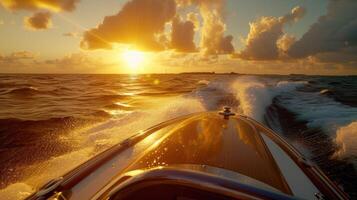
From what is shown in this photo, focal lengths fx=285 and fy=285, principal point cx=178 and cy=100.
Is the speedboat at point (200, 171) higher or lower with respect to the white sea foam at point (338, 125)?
lower

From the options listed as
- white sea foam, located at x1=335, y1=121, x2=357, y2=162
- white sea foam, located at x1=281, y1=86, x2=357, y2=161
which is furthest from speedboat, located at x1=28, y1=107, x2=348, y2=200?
white sea foam, located at x1=281, y1=86, x2=357, y2=161

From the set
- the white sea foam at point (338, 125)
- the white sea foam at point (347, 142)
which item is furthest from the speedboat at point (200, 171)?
the white sea foam at point (338, 125)

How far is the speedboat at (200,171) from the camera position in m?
1.55

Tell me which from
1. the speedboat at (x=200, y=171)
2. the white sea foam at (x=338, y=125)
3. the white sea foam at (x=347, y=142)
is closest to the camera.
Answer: the speedboat at (x=200, y=171)

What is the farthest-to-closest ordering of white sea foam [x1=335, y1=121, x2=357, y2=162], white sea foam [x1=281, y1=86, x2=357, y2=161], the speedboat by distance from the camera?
1. white sea foam [x1=281, y1=86, x2=357, y2=161]
2. white sea foam [x1=335, y1=121, x2=357, y2=162]
3. the speedboat

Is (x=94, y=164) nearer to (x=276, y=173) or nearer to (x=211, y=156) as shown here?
(x=211, y=156)

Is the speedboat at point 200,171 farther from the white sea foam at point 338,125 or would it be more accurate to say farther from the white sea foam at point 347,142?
the white sea foam at point 338,125

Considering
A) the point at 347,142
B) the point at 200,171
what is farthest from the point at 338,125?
the point at 200,171

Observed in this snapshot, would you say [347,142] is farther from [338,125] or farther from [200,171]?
[200,171]

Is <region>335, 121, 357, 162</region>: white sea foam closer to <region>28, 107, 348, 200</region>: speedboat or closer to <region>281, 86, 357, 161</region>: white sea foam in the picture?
<region>281, 86, 357, 161</region>: white sea foam

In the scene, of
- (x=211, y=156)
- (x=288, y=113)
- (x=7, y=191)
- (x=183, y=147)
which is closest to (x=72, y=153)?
(x=7, y=191)

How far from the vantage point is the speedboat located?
5.08ft

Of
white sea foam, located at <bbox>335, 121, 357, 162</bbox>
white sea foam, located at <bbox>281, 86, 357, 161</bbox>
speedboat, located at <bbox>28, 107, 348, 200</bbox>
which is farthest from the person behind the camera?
white sea foam, located at <bbox>281, 86, 357, 161</bbox>

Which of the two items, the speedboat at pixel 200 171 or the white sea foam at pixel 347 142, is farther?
the white sea foam at pixel 347 142
